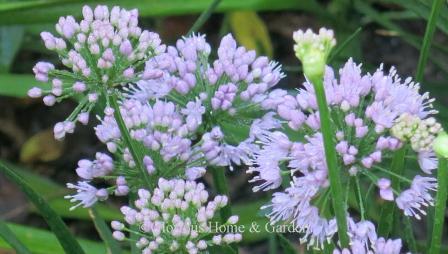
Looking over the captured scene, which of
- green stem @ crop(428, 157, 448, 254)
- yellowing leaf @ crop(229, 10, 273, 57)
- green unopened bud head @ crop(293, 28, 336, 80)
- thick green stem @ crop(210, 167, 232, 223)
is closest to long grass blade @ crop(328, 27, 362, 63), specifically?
thick green stem @ crop(210, 167, 232, 223)

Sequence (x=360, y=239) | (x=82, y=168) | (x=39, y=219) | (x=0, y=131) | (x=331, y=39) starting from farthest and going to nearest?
(x=0, y=131) < (x=39, y=219) < (x=82, y=168) < (x=360, y=239) < (x=331, y=39)

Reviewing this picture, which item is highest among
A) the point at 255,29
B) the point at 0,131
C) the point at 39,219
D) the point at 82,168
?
the point at 255,29

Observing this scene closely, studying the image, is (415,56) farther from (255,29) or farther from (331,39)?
(331,39)

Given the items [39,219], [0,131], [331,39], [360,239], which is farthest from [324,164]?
[0,131]

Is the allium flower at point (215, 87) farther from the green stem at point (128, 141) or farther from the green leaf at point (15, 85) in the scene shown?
the green leaf at point (15, 85)

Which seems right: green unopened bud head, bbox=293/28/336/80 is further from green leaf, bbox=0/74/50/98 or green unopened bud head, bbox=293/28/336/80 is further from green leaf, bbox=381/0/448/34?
green leaf, bbox=0/74/50/98

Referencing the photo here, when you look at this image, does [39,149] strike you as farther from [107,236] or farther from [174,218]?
[174,218]

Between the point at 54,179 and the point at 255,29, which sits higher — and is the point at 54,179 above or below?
below
